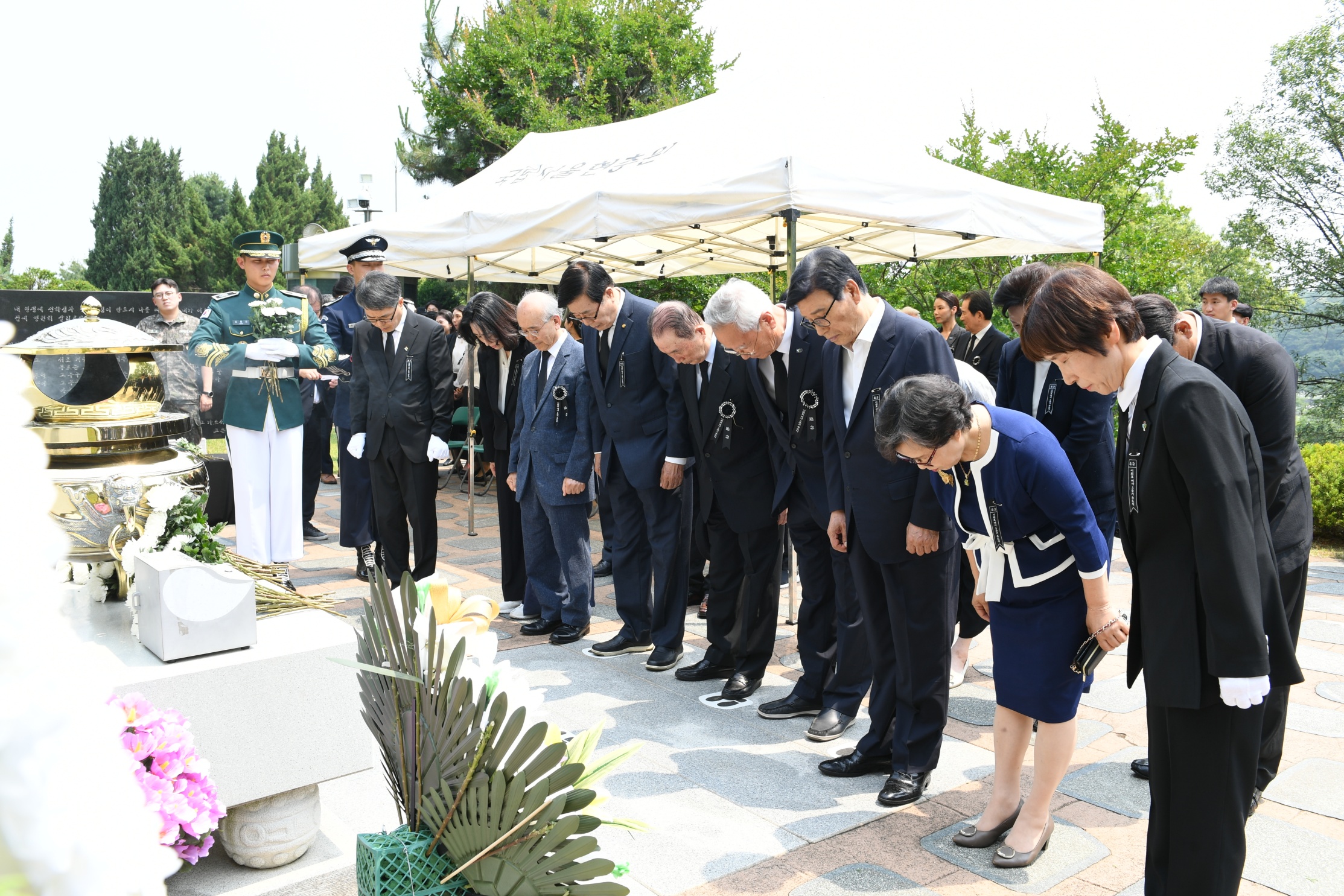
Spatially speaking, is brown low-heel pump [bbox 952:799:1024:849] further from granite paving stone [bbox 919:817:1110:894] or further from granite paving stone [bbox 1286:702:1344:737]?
granite paving stone [bbox 1286:702:1344:737]

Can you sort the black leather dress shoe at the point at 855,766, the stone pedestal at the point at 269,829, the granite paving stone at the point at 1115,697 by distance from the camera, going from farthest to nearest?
the granite paving stone at the point at 1115,697 < the black leather dress shoe at the point at 855,766 < the stone pedestal at the point at 269,829

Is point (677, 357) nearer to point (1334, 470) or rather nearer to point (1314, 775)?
point (1314, 775)

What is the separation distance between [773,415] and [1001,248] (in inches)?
184

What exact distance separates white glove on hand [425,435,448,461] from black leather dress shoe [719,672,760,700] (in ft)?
7.79

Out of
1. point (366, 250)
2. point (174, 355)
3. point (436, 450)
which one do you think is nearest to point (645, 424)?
point (436, 450)

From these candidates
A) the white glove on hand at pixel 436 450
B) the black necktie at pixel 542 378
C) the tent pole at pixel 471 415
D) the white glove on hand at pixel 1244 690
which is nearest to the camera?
the white glove on hand at pixel 1244 690

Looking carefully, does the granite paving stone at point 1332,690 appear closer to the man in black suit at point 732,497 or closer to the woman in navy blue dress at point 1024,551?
the woman in navy blue dress at point 1024,551

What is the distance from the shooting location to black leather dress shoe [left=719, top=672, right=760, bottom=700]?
4.46 m

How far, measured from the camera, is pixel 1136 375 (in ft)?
7.48

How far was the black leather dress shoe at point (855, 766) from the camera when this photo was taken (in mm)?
3641

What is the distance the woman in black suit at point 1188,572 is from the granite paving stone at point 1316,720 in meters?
2.31

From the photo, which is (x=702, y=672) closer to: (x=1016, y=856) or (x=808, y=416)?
(x=808, y=416)

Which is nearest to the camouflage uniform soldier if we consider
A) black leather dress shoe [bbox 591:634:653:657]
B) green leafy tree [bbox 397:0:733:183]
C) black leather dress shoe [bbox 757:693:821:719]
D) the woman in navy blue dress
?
black leather dress shoe [bbox 591:634:653:657]

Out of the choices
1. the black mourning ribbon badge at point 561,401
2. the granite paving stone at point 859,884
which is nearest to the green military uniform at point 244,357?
the black mourning ribbon badge at point 561,401
